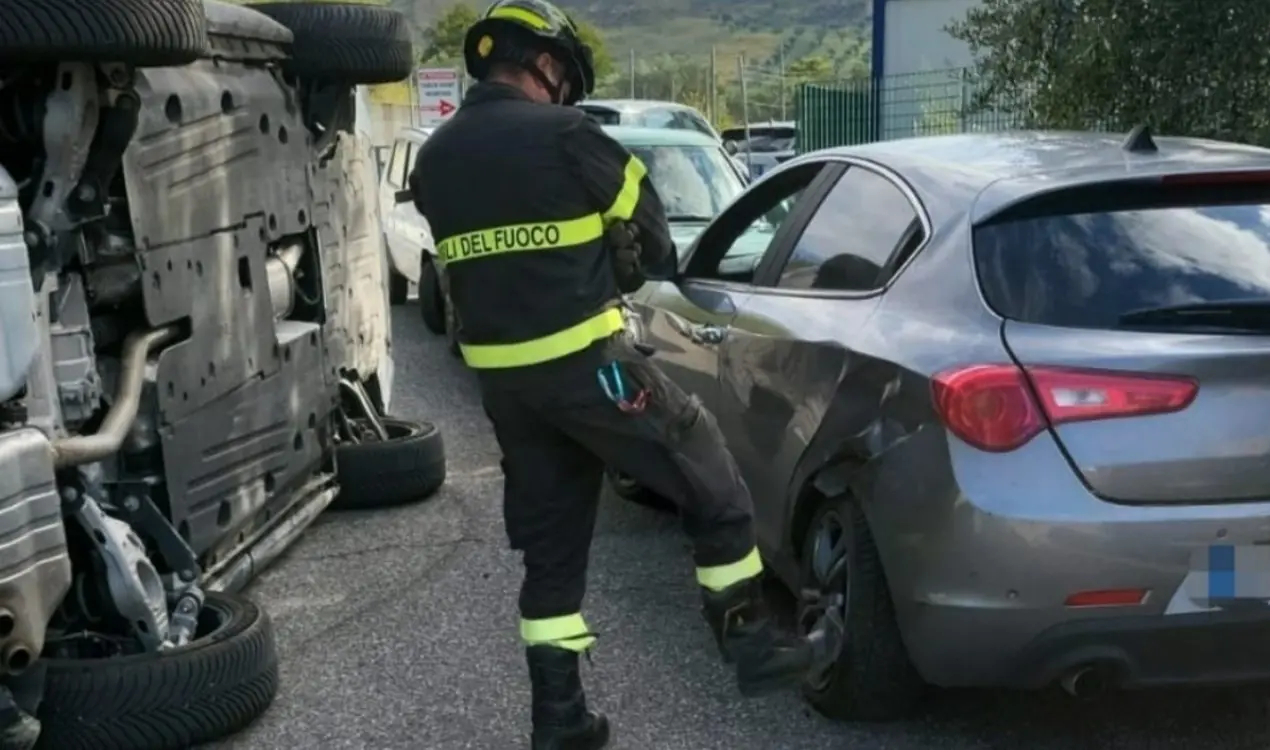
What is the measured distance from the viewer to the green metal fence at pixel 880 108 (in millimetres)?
14008

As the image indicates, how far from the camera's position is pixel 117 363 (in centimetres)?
439

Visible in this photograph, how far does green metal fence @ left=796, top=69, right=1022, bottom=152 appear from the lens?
46.0 feet

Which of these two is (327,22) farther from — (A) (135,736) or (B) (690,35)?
(B) (690,35)

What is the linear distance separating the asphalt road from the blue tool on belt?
3.25 feet

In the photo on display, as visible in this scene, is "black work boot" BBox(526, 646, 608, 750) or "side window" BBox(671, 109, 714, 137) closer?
"black work boot" BBox(526, 646, 608, 750)

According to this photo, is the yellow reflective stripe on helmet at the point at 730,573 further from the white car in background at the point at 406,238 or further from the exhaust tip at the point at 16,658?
the white car in background at the point at 406,238

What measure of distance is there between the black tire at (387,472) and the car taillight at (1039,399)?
3.60 metres

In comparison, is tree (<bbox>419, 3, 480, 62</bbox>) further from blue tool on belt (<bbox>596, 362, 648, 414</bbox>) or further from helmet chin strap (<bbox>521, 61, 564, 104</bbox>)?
blue tool on belt (<bbox>596, 362, 648, 414</bbox>)

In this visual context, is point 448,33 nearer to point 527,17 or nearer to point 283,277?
point 283,277

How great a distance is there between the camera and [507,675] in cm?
462

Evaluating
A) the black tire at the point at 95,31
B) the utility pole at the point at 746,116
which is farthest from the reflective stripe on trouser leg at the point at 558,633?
the utility pole at the point at 746,116

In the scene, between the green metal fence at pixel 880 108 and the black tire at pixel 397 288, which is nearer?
the black tire at pixel 397 288

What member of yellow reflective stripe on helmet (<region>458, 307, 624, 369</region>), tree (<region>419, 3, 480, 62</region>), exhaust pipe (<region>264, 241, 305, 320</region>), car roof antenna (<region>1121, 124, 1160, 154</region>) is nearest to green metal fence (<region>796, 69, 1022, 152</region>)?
exhaust pipe (<region>264, 241, 305, 320</region>)

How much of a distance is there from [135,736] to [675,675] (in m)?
1.57
